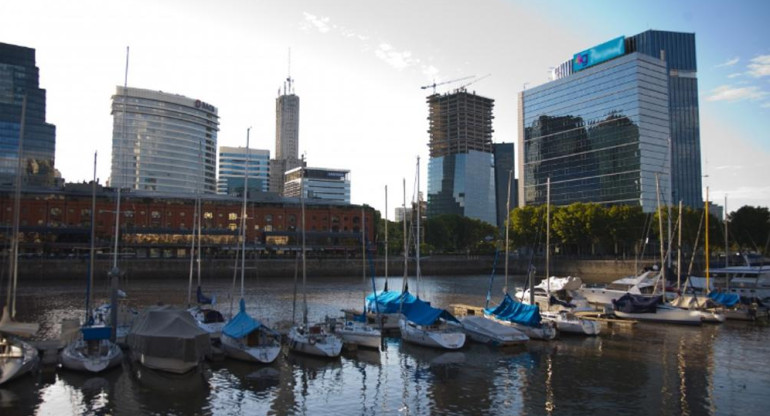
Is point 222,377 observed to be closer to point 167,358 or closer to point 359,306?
point 167,358

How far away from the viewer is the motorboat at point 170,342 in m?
29.7

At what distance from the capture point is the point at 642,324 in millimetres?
49375

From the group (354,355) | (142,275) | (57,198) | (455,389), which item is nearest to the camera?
(455,389)

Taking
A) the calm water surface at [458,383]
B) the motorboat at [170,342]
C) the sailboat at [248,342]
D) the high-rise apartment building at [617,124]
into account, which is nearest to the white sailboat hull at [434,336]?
the calm water surface at [458,383]

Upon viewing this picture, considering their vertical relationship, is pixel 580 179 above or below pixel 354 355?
above

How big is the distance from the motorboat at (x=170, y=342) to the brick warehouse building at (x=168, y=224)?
77.0 meters

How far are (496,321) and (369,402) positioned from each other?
18283 mm

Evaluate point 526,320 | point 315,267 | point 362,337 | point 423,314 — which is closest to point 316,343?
point 362,337

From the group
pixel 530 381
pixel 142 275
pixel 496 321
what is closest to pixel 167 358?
pixel 530 381

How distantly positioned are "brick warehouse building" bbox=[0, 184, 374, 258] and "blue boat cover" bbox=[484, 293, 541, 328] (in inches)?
2816

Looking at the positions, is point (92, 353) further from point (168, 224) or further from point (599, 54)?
point (599, 54)

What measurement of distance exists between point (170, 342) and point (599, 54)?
187 m

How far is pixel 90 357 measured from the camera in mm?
30016

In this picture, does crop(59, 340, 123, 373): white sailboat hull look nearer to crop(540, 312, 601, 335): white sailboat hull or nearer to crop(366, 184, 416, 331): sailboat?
crop(366, 184, 416, 331): sailboat
